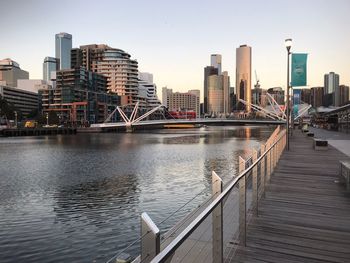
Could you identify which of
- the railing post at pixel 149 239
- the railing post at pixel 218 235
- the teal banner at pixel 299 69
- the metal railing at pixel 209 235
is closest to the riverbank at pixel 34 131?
the teal banner at pixel 299 69

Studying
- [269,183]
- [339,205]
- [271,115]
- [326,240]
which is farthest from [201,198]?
[271,115]

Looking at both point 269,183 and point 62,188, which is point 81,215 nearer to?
point 62,188

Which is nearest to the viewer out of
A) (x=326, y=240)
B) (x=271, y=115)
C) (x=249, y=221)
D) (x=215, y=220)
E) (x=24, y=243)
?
(x=215, y=220)

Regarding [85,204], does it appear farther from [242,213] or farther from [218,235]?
[218,235]

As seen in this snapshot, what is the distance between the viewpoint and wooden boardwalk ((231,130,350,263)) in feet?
20.6

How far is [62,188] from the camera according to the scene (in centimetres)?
2623

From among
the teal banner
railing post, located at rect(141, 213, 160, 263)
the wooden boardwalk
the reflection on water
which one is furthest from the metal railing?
the teal banner

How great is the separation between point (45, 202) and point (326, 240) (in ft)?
60.6

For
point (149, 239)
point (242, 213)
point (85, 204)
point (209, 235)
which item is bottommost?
point (85, 204)

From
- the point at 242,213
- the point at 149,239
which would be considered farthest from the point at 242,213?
the point at 149,239

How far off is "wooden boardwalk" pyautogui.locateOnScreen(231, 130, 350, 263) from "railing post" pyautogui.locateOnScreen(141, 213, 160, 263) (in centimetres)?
309

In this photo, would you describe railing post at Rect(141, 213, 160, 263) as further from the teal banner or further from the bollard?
the teal banner

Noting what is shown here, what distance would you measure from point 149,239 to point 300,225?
582cm

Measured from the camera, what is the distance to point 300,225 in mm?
8016
